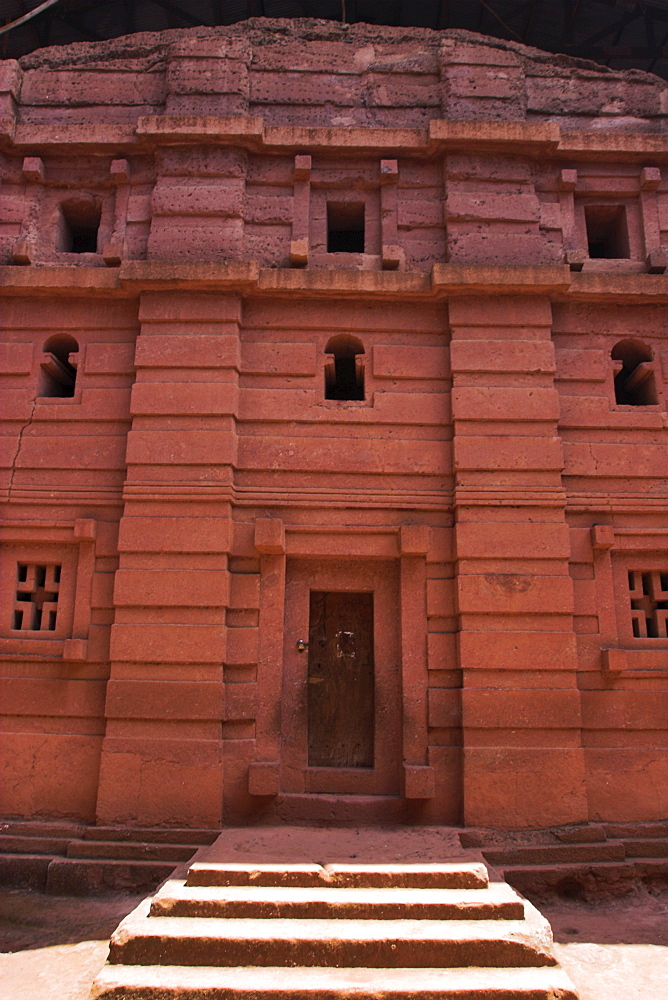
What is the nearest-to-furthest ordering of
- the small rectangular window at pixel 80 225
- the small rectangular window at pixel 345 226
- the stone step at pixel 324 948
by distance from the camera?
the stone step at pixel 324 948 < the small rectangular window at pixel 345 226 < the small rectangular window at pixel 80 225

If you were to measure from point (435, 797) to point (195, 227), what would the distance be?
7.34 meters

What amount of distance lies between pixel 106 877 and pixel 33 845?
905 mm

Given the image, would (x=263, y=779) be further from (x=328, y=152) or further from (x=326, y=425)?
(x=328, y=152)

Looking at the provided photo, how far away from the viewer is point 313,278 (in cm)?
862

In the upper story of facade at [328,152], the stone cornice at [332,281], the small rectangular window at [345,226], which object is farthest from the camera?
the small rectangular window at [345,226]

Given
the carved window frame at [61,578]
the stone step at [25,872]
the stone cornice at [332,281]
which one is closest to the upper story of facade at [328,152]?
the stone cornice at [332,281]

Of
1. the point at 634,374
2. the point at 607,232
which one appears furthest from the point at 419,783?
the point at 607,232

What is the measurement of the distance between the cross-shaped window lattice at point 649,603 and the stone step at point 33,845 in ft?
22.0

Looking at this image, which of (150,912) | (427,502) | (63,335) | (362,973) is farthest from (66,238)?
(362,973)

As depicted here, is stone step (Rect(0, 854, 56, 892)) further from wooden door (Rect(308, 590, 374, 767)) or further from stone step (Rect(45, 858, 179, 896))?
wooden door (Rect(308, 590, 374, 767))

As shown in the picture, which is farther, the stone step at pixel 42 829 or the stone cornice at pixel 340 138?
the stone cornice at pixel 340 138

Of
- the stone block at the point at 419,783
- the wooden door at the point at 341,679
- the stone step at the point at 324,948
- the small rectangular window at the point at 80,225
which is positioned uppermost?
the small rectangular window at the point at 80,225

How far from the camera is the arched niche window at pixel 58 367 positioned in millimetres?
8713

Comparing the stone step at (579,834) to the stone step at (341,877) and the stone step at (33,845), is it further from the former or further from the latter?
the stone step at (33,845)
